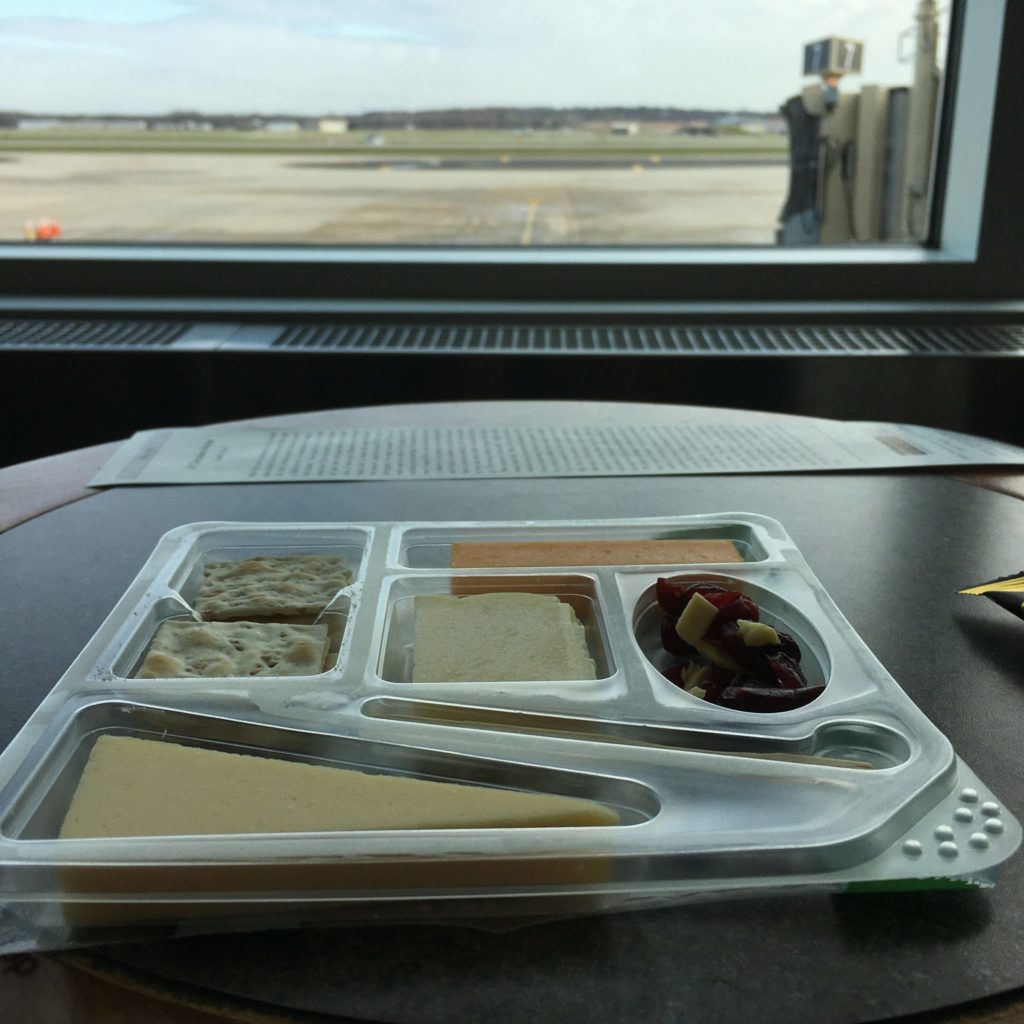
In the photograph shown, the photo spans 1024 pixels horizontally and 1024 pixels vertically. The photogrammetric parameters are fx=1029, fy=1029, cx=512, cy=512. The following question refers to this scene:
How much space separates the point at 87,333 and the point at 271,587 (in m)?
1.50

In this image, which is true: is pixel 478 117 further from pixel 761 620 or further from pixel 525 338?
pixel 761 620

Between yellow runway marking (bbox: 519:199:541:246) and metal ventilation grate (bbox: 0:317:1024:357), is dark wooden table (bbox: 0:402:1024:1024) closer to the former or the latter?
metal ventilation grate (bbox: 0:317:1024:357)

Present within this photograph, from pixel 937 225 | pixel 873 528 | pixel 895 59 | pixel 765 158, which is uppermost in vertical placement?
pixel 895 59

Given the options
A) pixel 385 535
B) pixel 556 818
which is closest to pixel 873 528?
pixel 385 535

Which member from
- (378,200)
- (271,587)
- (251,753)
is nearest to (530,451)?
(271,587)

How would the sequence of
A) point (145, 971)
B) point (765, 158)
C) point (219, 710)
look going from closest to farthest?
point (145, 971)
point (219, 710)
point (765, 158)

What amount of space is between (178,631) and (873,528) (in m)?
0.67

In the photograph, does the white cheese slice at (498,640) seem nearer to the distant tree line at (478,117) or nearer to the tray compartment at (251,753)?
the tray compartment at (251,753)

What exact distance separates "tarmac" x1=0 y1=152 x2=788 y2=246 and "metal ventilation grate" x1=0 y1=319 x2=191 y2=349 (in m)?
0.35

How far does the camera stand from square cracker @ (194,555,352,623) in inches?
32.9

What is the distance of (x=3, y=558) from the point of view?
0.98m

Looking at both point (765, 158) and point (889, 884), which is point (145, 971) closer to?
point (889, 884)

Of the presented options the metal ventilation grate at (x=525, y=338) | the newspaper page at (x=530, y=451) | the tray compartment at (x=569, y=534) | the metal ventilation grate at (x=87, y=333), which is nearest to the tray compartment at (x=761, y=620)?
the tray compartment at (x=569, y=534)

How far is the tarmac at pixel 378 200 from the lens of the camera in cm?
245
